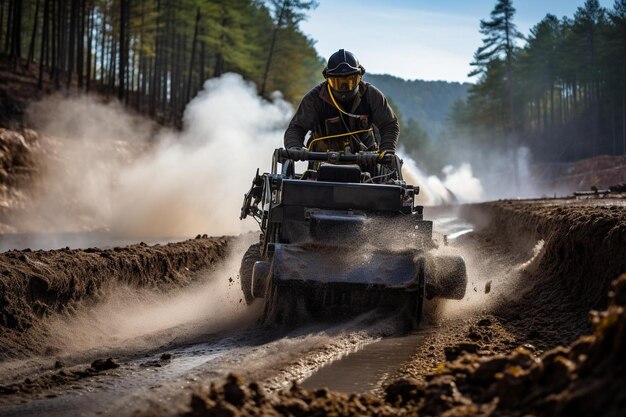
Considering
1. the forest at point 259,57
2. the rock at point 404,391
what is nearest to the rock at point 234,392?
the rock at point 404,391

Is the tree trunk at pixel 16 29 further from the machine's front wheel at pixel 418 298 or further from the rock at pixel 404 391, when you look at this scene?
the rock at pixel 404 391

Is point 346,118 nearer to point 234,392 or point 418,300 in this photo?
point 418,300

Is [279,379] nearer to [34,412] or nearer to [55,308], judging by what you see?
[34,412]

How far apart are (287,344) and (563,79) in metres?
80.4

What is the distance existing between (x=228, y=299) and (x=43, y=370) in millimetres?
4787

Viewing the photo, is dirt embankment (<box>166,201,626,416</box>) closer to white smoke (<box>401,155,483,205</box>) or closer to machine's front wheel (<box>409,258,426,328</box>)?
machine's front wheel (<box>409,258,426,328</box>)

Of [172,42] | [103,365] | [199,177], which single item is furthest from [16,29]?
[103,365]

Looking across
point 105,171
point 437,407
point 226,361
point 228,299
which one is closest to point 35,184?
point 105,171

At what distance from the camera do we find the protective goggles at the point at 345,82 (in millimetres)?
12484

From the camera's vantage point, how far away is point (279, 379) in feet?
21.0

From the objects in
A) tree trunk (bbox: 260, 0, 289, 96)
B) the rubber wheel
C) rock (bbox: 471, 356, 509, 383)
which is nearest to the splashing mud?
the rubber wheel

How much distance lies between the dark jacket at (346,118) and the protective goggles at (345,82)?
276mm

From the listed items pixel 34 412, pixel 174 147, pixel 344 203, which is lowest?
pixel 34 412

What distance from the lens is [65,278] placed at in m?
11.1
